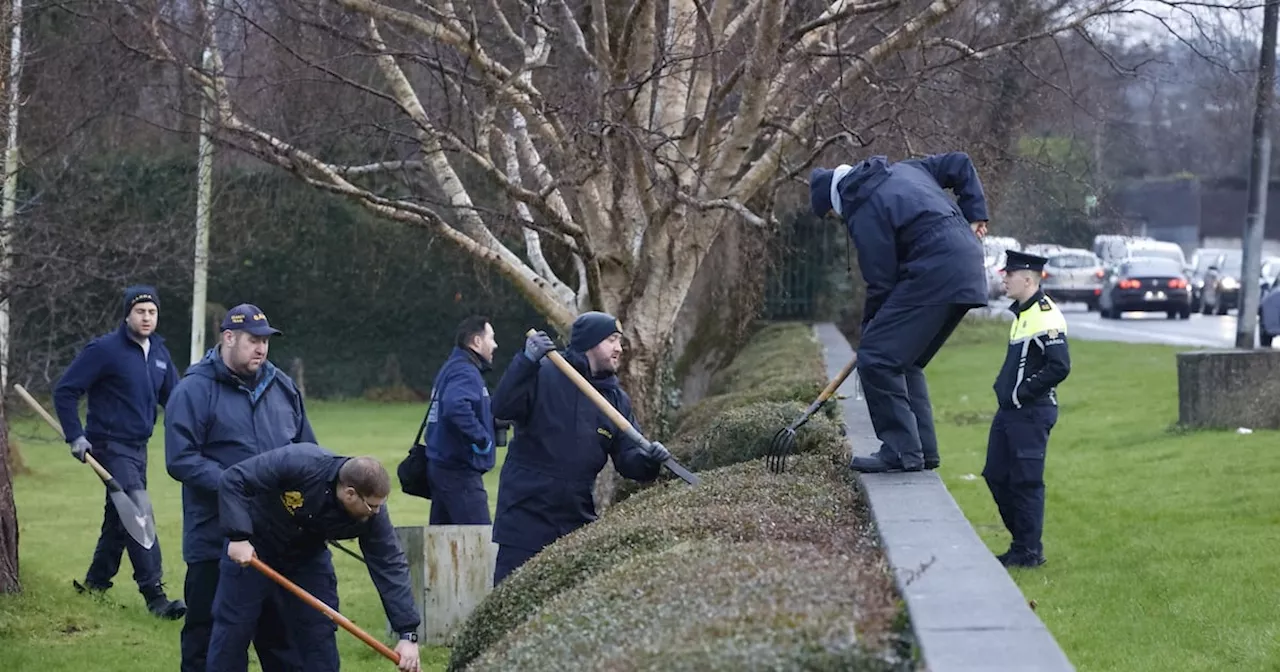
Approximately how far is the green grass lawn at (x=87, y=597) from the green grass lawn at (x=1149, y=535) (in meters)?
3.51

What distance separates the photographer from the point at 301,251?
2820cm

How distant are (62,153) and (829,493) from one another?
13711 millimetres

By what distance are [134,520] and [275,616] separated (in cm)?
336

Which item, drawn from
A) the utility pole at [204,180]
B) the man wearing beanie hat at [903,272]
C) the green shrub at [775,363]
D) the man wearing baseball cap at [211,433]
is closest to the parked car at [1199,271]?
the green shrub at [775,363]

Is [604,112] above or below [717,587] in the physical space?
above

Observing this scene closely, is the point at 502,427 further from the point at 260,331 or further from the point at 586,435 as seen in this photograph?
the point at 260,331

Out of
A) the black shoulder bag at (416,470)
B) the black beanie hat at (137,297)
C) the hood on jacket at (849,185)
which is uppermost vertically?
the hood on jacket at (849,185)

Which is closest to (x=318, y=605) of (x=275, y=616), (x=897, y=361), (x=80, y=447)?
(x=275, y=616)

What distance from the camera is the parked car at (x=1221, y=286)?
4212cm

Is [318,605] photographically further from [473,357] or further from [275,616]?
[473,357]

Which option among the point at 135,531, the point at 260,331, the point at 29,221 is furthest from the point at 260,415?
the point at 29,221

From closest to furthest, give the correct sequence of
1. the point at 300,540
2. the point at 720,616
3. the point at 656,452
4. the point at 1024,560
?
the point at 720,616, the point at 300,540, the point at 656,452, the point at 1024,560

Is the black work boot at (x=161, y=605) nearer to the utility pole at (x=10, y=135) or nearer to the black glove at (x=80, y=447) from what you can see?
the black glove at (x=80, y=447)

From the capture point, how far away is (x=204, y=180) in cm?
1591
